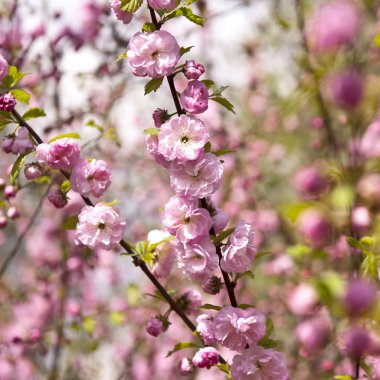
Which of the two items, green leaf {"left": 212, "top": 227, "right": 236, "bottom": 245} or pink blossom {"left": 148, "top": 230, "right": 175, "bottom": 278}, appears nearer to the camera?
green leaf {"left": 212, "top": 227, "right": 236, "bottom": 245}

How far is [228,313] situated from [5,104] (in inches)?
36.8

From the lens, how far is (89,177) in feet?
5.65

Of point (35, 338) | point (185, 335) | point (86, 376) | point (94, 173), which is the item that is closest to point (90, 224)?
point (94, 173)

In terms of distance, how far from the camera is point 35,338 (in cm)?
301

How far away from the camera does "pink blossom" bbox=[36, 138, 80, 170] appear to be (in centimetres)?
166

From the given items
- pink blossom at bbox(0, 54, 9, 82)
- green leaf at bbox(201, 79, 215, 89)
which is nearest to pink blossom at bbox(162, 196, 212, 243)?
green leaf at bbox(201, 79, 215, 89)

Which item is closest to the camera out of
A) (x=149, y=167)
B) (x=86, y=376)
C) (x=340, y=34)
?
(x=340, y=34)

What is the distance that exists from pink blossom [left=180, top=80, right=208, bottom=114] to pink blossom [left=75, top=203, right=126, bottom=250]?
1.43 ft

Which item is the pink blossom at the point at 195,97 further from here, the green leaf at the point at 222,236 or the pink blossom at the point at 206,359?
the pink blossom at the point at 206,359

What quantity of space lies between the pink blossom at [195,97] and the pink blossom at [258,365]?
71 cm

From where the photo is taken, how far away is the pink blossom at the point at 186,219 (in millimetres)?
1510

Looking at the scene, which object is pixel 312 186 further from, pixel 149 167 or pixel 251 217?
pixel 149 167

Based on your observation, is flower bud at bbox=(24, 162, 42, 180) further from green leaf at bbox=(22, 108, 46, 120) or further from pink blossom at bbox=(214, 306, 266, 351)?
pink blossom at bbox=(214, 306, 266, 351)

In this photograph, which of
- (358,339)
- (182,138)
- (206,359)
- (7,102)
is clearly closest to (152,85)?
(182,138)
